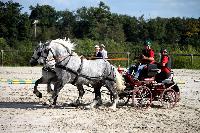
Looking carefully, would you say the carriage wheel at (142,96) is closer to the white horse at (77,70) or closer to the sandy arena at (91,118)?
the sandy arena at (91,118)

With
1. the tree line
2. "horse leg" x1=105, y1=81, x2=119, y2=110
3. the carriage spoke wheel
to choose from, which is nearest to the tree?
the tree line

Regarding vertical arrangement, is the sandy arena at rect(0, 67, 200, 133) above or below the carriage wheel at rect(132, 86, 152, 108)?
below

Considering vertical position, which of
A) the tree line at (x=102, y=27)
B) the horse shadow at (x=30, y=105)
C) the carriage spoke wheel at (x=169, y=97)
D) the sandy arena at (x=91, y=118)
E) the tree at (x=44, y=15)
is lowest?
the sandy arena at (x=91, y=118)

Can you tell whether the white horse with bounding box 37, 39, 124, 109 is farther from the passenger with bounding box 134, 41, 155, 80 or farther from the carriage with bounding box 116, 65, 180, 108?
the passenger with bounding box 134, 41, 155, 80

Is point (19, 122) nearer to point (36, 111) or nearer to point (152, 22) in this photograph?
point (36, 111)

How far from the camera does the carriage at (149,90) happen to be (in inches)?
535

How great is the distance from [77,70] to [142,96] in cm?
208

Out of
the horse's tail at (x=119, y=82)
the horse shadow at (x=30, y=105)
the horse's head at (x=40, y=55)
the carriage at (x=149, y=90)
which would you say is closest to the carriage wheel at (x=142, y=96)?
the carriage at (x=149, y=90)

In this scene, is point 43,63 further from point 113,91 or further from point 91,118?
point 91,118

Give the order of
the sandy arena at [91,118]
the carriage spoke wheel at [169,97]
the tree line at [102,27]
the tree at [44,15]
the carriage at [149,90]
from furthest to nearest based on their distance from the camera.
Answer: the tree at [44,15]
the tree line at [102,27]
the carriage spoke wheel at [169,97]
the carriage at [149,90]
the sandy arena at [91,118]

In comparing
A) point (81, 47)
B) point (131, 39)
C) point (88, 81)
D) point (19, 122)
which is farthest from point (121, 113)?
point (131, 39)

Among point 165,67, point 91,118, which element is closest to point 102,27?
point 165,67

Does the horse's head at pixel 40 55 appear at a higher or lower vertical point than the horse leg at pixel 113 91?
higher

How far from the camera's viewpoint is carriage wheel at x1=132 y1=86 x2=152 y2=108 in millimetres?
13500
